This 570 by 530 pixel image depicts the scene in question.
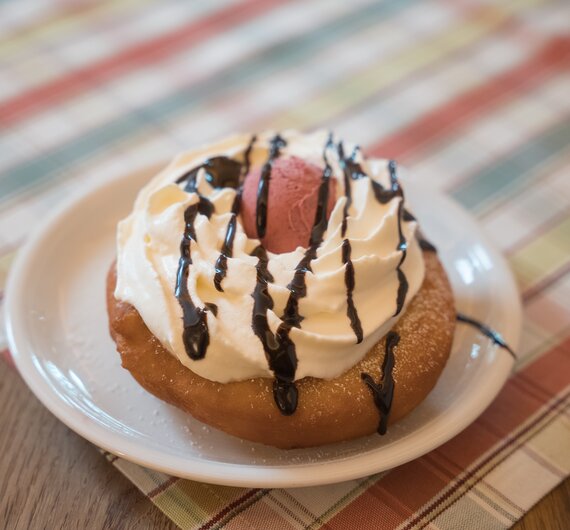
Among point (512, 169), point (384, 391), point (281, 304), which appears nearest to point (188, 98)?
point (512, 169)

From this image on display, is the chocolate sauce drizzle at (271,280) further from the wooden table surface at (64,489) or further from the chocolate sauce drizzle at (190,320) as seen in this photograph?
the wooden table surface at (64,489)

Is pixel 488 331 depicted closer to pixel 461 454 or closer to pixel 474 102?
pixel 461 454

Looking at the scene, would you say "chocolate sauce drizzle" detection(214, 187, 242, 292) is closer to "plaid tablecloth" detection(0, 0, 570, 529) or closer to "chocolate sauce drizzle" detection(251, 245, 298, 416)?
"chocolate sauce drizzle" detection(251, 245, 298, 416)

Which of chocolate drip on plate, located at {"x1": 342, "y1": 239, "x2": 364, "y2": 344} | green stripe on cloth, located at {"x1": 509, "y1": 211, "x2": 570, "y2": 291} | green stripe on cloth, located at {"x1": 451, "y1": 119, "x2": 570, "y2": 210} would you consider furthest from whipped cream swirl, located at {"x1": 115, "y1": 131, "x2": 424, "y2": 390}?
green stripe on cloth, located at {"x1": 451, "y1": 119, "x2": 570, "y2": 210}

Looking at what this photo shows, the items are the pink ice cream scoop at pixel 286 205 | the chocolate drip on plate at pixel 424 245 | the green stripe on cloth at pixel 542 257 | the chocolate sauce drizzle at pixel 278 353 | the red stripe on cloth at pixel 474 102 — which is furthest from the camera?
the red stripe on cloth at pixel 474 102

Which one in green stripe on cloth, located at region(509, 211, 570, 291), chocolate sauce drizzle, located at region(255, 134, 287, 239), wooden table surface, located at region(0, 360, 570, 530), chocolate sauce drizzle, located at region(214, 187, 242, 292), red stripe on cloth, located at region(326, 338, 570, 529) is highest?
chocolate sauce drizzle, located at region(214, 187, 242, 292)

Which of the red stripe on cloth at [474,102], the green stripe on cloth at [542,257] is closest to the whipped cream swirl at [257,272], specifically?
the green stripe on cloth at [542,257]
